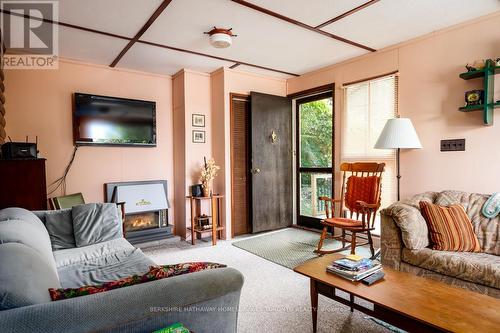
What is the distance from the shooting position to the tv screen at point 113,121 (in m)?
3.79

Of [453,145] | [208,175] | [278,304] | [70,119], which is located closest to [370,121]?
[453,145]

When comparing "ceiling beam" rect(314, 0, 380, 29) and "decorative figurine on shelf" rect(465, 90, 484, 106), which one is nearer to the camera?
"ceiling beam" rect(314, 0, 380, 29)

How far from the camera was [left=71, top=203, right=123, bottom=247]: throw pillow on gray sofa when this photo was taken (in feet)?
8.75

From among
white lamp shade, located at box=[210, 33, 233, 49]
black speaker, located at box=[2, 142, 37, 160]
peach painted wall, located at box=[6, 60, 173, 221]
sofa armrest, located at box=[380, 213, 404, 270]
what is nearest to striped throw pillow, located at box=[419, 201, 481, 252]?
sofa armrest, located at box=[380, 213, 404, 270]

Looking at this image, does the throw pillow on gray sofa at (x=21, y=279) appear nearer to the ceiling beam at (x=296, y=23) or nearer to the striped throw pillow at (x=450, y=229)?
the ceiling beam at (x=296, y=23)

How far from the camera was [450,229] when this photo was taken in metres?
2.34

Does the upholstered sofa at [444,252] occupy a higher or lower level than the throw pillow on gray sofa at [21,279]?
lower

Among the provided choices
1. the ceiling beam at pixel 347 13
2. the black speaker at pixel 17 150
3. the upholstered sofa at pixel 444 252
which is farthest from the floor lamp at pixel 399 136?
the black speaker at pixel 17 150

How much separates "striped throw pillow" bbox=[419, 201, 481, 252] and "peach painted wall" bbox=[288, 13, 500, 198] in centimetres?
68

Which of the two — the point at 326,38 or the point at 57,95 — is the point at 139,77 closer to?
the point at 57,95

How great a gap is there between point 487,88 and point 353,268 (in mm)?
2180

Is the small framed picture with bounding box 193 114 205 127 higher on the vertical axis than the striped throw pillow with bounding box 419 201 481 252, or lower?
higher

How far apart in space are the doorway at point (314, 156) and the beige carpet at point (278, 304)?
1.65 meters

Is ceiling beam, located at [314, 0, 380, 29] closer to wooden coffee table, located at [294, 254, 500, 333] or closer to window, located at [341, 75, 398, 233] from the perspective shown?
window, located at [341, 75, 398, 233]
